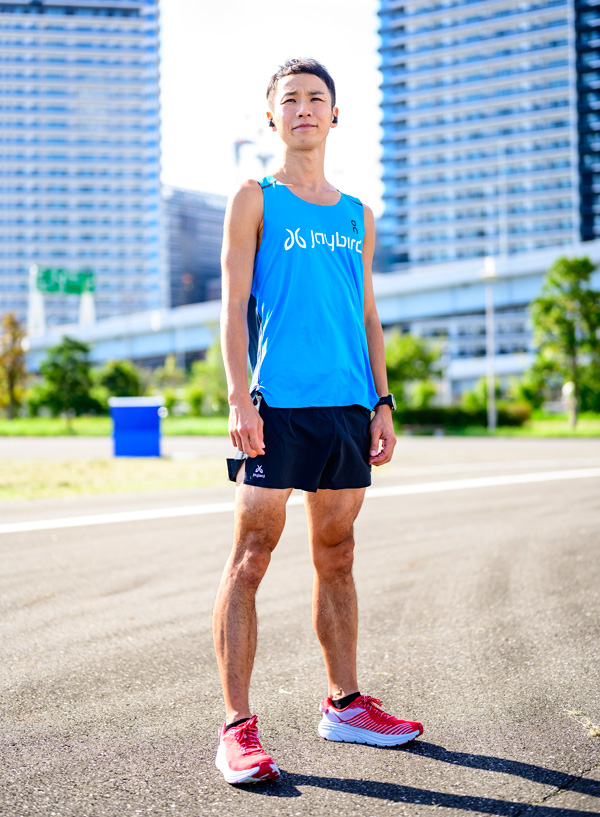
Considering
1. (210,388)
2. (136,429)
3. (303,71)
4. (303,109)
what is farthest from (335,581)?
(210,388)

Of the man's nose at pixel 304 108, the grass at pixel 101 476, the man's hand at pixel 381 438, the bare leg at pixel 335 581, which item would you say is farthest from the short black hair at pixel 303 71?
the grass at pixel 101 476

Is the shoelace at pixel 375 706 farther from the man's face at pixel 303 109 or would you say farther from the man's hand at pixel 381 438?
the man's face at pixel 303 109

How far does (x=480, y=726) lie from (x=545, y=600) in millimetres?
1908

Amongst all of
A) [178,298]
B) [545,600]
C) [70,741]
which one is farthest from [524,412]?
[178,298]

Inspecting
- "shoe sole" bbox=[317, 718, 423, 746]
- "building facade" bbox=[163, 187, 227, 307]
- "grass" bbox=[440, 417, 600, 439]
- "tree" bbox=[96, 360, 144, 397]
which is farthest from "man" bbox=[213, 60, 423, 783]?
"building facade" bbox=[163, 187, 227, 307]

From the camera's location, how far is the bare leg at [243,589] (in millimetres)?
2457

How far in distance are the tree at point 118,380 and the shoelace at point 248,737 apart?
47.0 m

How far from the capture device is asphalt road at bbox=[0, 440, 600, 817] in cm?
226

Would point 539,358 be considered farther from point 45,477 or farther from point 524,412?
point 45,477

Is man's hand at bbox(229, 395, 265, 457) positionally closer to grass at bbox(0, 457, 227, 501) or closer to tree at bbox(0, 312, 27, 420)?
grass at bbox(0, 457, 227, 501)

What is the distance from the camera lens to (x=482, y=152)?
110 metres

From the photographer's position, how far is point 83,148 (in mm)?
129375

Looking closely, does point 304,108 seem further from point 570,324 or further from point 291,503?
point 570,324

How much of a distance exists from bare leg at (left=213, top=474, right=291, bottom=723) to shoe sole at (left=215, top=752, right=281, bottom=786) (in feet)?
0.55
